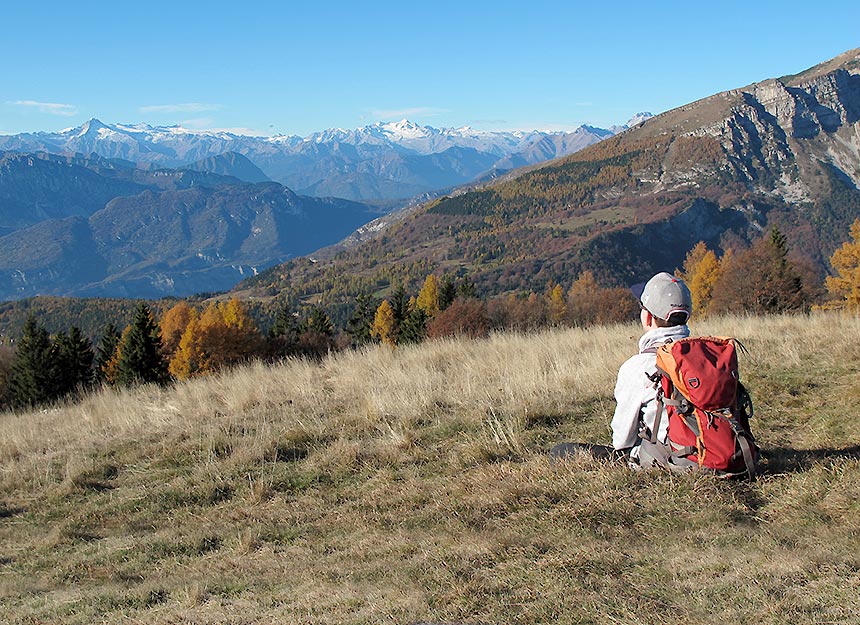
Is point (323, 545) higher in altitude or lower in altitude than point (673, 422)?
lower

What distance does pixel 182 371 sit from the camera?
54844mm

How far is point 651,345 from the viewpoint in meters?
4.49

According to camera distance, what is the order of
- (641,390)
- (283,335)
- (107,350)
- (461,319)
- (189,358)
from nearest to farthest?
(641,390)
(461,319)
(189,358)
(107,350)
(283,335)

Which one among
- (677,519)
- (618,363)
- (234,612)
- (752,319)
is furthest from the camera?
(752,319)

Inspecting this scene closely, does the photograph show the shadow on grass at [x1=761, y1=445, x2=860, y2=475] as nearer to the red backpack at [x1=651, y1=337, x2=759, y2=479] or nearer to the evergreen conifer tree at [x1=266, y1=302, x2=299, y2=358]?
the red backpack at [x1=651, y1=337, x2=759, y2=479]

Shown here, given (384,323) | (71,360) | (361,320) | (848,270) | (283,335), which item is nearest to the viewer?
(848,270)

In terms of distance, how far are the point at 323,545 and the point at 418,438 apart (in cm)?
226

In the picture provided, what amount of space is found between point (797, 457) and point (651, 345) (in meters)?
1.79

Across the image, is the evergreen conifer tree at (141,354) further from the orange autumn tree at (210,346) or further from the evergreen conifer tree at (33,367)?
the orange autumn tree at (210,346)

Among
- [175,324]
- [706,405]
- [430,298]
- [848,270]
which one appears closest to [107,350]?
[175,324]

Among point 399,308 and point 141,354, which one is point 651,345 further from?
point 399,308

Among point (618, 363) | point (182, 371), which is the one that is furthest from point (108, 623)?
point (182, 371)

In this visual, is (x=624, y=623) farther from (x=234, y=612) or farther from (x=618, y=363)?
(x=618, y=363)

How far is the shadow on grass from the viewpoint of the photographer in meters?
4.79
